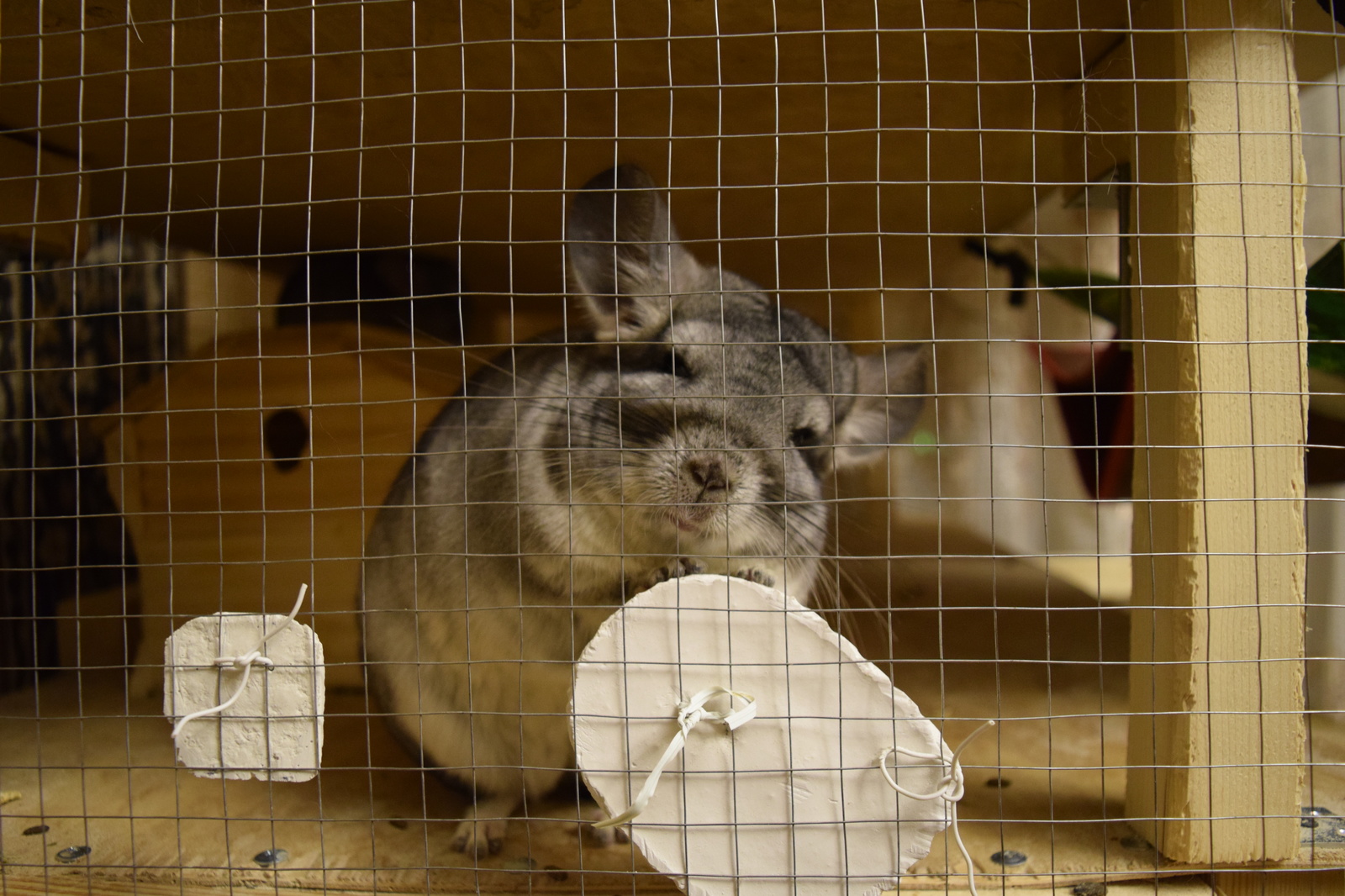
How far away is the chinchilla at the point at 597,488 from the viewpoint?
5.86ft

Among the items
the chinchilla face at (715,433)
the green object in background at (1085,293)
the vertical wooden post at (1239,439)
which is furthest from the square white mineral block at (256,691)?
the green object in background at (1085,293)

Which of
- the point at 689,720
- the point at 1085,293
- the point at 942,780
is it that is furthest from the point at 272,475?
the point at 1085,293

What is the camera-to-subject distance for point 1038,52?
6.78 ft

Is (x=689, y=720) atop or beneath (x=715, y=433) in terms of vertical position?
beneath

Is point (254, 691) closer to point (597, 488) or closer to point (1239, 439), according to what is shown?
point (597, 488)

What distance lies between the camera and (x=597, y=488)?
1894mm

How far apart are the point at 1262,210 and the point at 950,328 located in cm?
172

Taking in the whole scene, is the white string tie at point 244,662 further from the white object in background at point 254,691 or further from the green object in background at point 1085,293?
the green object in background at point 1085,293

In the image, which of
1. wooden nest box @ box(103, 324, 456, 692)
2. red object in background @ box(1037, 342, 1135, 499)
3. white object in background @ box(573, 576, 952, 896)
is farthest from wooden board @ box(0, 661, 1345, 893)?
red object in background @ box(1037, 342, 1135, 499)

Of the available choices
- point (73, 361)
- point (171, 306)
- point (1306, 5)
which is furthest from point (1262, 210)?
point (73, 361)

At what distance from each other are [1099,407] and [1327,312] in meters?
1.15

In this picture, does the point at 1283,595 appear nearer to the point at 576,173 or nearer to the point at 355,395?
the point at 576,173

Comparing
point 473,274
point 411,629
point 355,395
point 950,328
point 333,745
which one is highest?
point 473,274

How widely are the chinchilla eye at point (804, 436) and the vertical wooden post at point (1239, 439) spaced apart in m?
0.80
